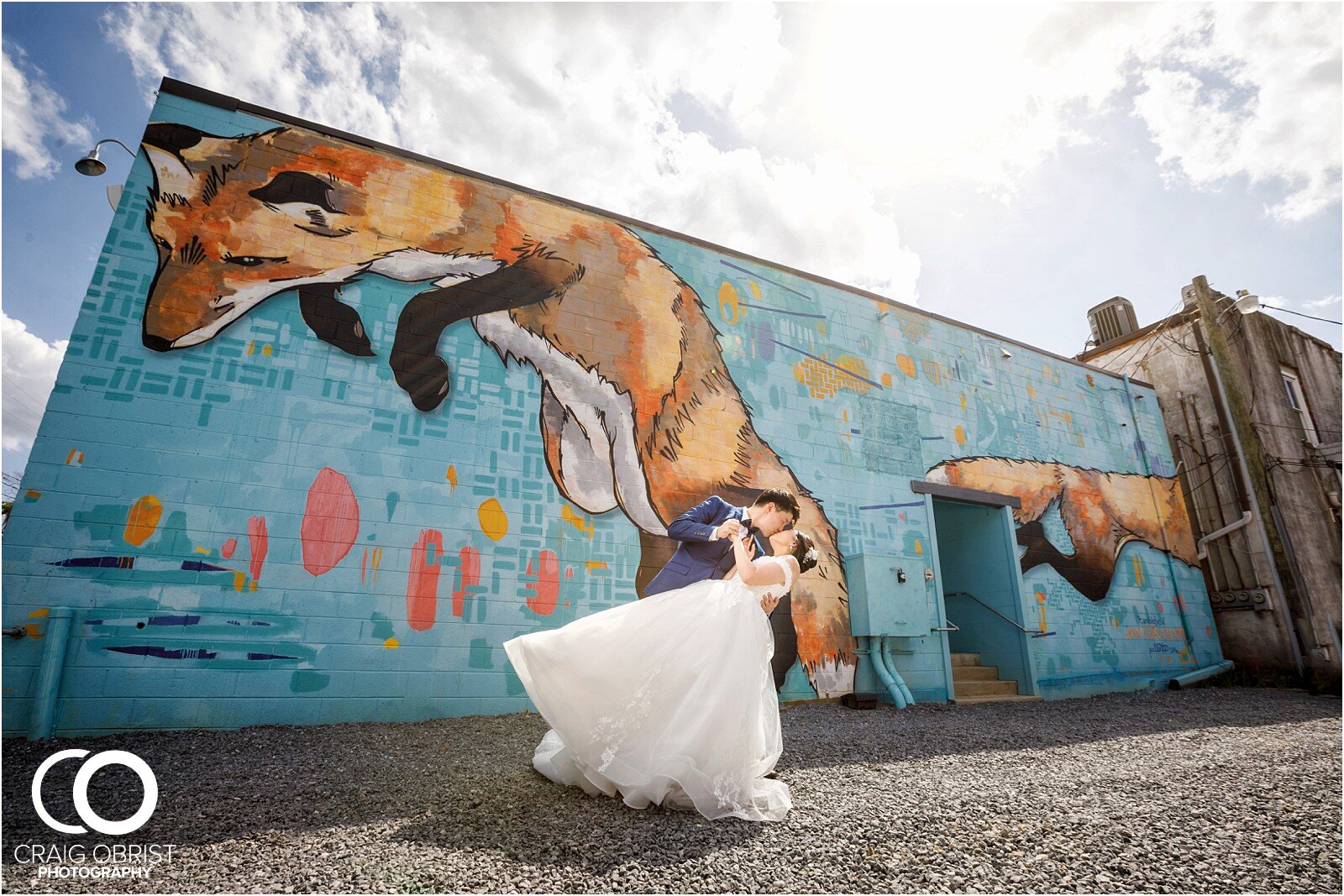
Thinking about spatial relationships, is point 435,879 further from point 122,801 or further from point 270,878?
point 122,801

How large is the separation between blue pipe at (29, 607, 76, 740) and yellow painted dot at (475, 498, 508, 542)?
2731 mm

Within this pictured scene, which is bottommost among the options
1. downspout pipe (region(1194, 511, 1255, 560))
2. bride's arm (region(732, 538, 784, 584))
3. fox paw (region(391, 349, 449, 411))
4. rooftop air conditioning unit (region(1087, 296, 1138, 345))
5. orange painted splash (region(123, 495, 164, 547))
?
bride's arm (region(732, 538, 784, 584))

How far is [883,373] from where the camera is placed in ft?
26.8

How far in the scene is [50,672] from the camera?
402cm

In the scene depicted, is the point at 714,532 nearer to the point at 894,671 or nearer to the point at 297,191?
the point at 894,671

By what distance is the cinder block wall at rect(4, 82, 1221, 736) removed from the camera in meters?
4.43

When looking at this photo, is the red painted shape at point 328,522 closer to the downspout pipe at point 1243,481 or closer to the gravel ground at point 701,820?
the gravel ground at point 701,820

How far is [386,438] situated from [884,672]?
5.47 meters

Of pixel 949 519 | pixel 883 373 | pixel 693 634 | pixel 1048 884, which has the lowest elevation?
pixel 1048 884

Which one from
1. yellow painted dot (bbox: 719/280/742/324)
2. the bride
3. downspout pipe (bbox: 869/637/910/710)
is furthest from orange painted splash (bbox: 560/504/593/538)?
downspout pipe (bbox: 869/637/910/710)

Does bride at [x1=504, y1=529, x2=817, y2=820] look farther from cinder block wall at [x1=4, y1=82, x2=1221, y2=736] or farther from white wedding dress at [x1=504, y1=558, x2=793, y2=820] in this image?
cinder block wall at [x1=4, y1=82, x2=1221, y2=736]

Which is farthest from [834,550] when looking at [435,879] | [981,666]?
[435,879]

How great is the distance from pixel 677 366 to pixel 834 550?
2682 millimetres

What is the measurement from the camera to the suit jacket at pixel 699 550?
346cm
